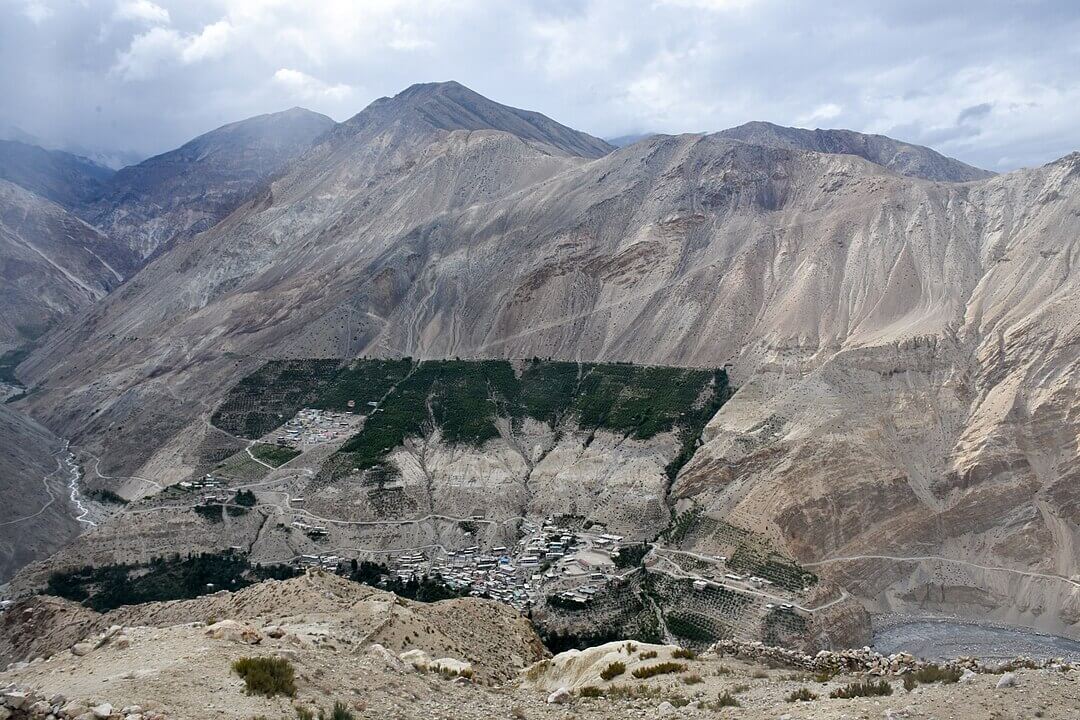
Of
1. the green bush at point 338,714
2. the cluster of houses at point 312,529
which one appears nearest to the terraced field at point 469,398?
the cluster of houses at point 312,529

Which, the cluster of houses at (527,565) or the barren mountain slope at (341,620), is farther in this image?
the cluster of houses at (527,565)

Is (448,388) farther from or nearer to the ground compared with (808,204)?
nearer to the ground

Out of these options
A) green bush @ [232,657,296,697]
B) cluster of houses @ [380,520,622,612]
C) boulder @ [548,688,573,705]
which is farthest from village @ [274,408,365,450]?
green bush @ [232,657,296,697]

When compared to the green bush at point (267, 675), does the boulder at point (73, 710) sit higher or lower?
higher

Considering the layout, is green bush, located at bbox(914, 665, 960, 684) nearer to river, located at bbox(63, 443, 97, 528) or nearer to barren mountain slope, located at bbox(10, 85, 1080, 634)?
barren mountain slope, located at bbox(10, 85, 1080, 634)

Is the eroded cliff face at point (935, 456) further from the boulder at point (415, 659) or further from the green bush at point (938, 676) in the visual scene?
the boulder at point (415, 659)

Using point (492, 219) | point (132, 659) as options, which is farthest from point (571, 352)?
point (132, 659)

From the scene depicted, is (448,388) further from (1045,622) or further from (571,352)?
(1045,622)
